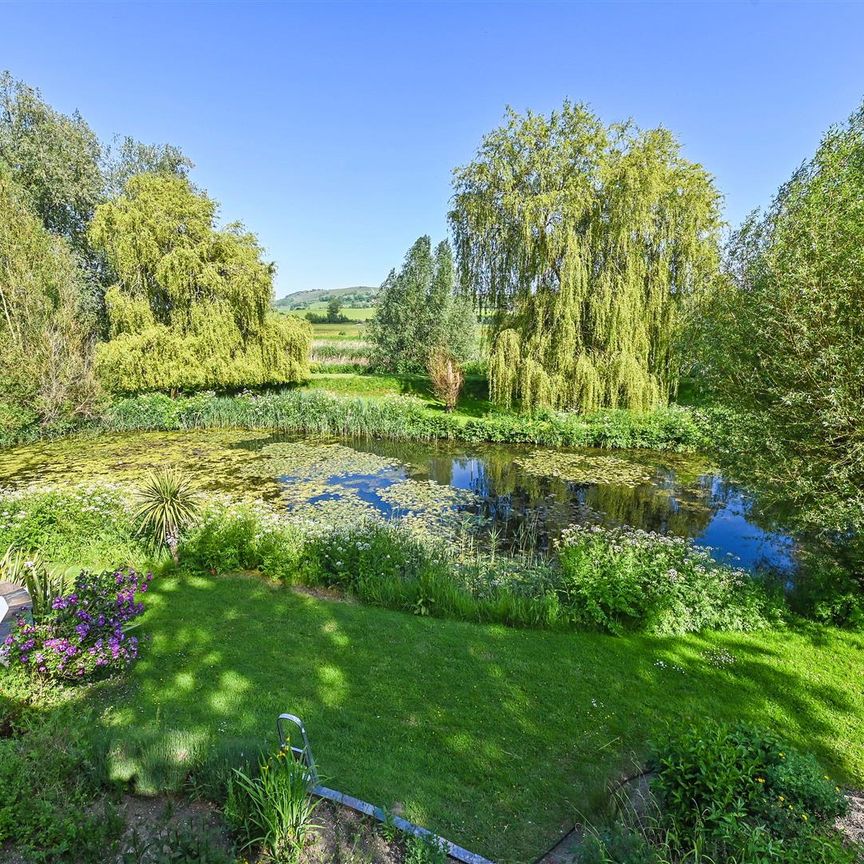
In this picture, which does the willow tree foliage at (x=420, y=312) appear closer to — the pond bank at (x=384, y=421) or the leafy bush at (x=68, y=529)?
A: the pond bank at (x=384, y=421)

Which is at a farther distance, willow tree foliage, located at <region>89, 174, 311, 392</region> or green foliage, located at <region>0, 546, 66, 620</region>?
willow tree foliage, located at <region>89, 174, 311, 392</region>

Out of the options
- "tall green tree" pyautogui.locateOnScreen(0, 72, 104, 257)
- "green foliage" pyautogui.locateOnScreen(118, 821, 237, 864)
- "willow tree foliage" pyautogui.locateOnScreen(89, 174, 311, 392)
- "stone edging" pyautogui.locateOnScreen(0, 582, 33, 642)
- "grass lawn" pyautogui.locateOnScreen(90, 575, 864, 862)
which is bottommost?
"grass lawn" pyautogui.locateOnScreen(90, 575, 864, 862)

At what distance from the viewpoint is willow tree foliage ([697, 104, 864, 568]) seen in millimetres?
5449

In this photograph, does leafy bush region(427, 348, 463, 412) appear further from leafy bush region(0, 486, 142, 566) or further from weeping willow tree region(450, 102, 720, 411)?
leafy bush region(0, 486, 142, 566)

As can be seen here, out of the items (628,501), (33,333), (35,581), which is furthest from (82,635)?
(33,333)

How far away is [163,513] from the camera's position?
742 cm

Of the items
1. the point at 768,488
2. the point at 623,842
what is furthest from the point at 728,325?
the point at 623,842

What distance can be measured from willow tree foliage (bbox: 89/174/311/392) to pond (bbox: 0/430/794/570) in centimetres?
355

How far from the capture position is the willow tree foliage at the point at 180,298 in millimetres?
18797

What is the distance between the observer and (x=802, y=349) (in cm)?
568

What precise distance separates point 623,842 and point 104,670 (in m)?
4.59

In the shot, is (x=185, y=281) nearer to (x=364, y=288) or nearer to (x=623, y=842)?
(x=623, y=842)

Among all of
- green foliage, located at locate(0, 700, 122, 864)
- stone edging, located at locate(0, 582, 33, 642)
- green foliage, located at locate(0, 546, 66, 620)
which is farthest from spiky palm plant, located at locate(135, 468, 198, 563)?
green foliage, located at locate(0, 700, 122, 864)

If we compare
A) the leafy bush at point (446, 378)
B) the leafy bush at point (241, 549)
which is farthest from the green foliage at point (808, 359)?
the leafy bush at point (446, 378)
